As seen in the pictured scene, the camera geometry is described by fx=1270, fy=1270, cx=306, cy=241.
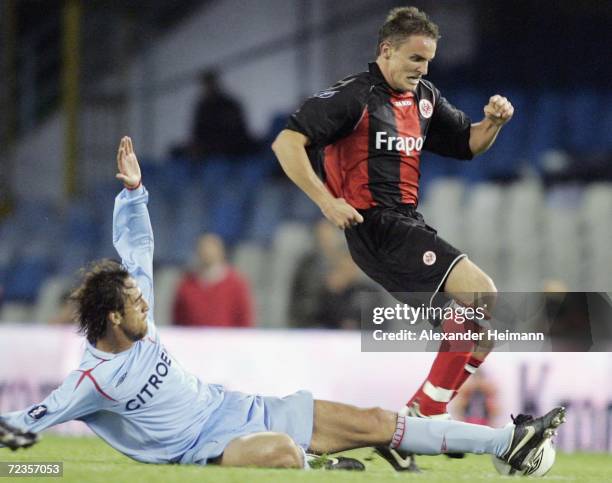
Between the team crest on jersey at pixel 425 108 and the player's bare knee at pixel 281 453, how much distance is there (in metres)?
1.86

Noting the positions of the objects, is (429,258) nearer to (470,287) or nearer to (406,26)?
(470,287)

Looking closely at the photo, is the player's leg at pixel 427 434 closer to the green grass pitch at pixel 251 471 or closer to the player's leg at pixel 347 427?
the player's leg at pixel 347 427

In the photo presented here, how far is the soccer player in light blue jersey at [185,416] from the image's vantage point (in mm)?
5832

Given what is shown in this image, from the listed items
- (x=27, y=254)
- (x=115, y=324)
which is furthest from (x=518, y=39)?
(x=115, y=324)

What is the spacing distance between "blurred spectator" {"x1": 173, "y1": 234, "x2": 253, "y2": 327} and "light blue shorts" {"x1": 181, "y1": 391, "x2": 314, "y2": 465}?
4.46 m

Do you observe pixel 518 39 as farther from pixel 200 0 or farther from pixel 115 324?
pixel 115 324

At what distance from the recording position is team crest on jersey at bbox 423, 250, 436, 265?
6270 millimetres

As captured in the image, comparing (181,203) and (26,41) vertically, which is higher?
(26,41)

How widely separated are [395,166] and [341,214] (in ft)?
2.14

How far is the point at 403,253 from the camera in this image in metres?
6.33

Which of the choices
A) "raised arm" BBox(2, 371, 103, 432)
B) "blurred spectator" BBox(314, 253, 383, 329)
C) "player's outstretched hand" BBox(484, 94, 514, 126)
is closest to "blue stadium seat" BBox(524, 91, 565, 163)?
"blurred spectator" BBox(314, 253, 383, 329)

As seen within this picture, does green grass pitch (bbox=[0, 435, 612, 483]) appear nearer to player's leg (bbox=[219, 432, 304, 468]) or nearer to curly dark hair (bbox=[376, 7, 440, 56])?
player's leg (bbox=[219, 432, 304, 468])

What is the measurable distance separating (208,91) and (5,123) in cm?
312

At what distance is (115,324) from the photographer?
5.89 meters
